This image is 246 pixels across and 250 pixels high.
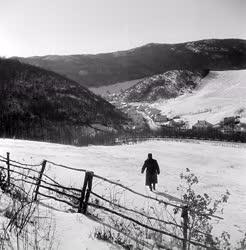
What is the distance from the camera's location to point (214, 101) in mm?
122938

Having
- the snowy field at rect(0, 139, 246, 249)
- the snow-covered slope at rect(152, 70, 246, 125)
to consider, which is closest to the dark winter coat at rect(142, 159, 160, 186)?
the snowy field at rect(0, 139, 246, 249)

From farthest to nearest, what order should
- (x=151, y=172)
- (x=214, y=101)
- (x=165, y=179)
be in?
(x=214, y=101) → (x=165, y=179) → (x=151, y=172)

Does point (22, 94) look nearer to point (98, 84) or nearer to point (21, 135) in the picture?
point (21, 135)

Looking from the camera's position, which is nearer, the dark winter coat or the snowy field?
the snowy field

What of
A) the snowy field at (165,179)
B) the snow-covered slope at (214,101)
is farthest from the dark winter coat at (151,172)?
the snow-covered slope at (214,101)

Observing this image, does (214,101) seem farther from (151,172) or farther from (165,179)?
(151,172)

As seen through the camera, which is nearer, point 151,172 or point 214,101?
point 151,172

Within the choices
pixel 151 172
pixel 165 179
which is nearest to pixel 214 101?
pixel 165 179

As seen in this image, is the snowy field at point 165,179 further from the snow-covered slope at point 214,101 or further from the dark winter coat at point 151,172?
the snow-covered slope at point 214,101

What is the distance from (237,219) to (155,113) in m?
106

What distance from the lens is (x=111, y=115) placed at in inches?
3410

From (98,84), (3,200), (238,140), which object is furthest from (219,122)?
(98,84)

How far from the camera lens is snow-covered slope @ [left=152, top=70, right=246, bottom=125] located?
99262mm

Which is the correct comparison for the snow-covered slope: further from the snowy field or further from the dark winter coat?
the dark winter coat
